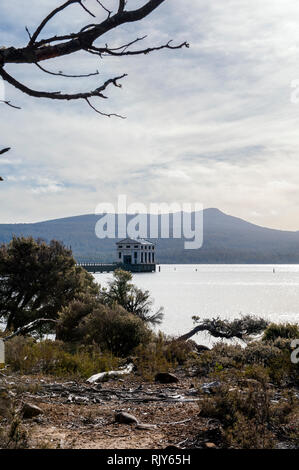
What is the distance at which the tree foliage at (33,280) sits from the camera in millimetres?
30438

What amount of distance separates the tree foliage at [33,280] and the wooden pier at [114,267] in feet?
369

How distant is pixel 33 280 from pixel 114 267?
387 ft

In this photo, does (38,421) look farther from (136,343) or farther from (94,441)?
(136,343)

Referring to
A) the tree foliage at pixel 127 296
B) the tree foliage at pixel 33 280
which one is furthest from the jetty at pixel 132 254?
the tree foliage at pixel 127 296

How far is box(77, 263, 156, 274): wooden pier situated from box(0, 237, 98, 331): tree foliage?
369 ft

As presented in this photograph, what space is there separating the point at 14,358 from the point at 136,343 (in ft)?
16.0

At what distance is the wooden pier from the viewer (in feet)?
477

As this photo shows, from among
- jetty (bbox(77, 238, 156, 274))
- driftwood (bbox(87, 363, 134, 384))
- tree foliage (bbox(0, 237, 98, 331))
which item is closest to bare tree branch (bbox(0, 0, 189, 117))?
driftwood (bbox(87, 363, 134, 384))

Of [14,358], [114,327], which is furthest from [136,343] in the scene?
[14,358]

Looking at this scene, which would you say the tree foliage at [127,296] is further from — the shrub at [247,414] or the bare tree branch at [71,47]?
the bare tree branch at [71,47]

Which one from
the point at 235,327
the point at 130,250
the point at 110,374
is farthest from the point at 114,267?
the point at 110,374

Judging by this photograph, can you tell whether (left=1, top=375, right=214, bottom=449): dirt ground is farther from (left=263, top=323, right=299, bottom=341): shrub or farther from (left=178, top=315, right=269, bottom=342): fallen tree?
(left=178, top=315, right=269, bottom=342): fallen tree

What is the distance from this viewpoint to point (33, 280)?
30.8 meters
